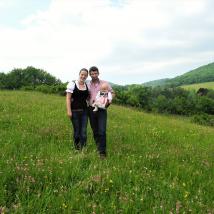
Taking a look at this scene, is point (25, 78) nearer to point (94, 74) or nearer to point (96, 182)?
point (94, 74)

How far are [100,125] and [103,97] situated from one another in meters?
0.68

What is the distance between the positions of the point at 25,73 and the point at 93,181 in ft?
269

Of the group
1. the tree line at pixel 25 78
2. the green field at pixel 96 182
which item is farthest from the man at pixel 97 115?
the tree line at pixel 25 78

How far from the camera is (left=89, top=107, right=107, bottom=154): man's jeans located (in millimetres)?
8664

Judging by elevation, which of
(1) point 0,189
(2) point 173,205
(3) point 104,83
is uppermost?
(3) point 104,83

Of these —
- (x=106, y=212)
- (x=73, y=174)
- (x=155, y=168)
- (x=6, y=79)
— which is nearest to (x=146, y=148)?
(x=155, y=168)

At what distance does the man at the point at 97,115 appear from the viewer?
8.68 m

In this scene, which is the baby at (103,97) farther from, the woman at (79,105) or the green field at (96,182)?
the green field at (96,182)

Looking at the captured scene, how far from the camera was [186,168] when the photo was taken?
788cm

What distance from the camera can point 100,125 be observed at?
347 inches

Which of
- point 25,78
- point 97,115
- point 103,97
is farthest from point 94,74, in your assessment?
point 25,78

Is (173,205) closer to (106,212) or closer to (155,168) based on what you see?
(106,212)

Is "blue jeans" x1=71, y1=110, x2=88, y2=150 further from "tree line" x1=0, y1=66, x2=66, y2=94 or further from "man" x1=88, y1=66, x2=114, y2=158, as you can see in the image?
"tree line" x1=0, y1=66, x2=66, y2=94

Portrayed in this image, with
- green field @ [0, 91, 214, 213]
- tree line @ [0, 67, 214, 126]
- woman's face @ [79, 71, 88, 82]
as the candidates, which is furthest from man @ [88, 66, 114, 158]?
tree line @ [0, 67, 214, 126]
